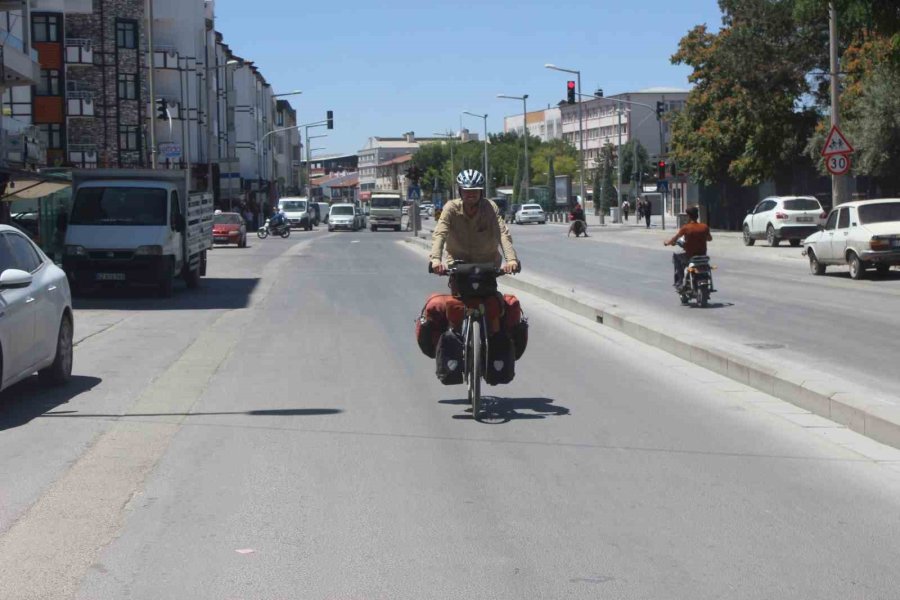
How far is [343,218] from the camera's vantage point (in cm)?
7606

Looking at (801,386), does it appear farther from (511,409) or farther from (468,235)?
(468,235)

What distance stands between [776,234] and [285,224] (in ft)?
93.7

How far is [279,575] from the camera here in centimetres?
529

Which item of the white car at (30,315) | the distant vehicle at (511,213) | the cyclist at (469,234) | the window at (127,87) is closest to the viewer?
the cyclist at (469,234)

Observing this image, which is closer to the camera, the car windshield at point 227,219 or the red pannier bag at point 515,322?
the red pannier bag at point 515,322

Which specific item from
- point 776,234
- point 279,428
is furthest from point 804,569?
point 776,234

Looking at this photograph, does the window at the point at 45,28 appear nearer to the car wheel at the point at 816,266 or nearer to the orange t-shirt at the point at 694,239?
the car wheel at the point at 816,266

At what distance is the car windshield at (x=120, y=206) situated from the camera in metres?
22.8

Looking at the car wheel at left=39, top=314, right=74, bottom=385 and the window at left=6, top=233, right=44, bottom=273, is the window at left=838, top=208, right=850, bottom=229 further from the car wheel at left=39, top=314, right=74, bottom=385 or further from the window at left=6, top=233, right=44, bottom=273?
the window at left=6, top=233, right=44, bottom=273

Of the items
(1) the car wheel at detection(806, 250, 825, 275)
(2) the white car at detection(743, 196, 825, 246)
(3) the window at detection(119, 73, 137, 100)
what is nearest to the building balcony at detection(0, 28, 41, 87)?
(1) the car wheel at detection(806, 250, 825, 275)

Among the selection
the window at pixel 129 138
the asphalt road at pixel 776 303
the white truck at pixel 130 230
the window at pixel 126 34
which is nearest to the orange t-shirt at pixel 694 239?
the asphalt road at pixel 776 303

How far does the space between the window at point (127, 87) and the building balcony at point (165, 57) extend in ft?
17.0

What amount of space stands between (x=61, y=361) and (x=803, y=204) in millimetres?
33199

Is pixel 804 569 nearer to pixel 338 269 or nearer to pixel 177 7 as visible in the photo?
pixel 338 269
